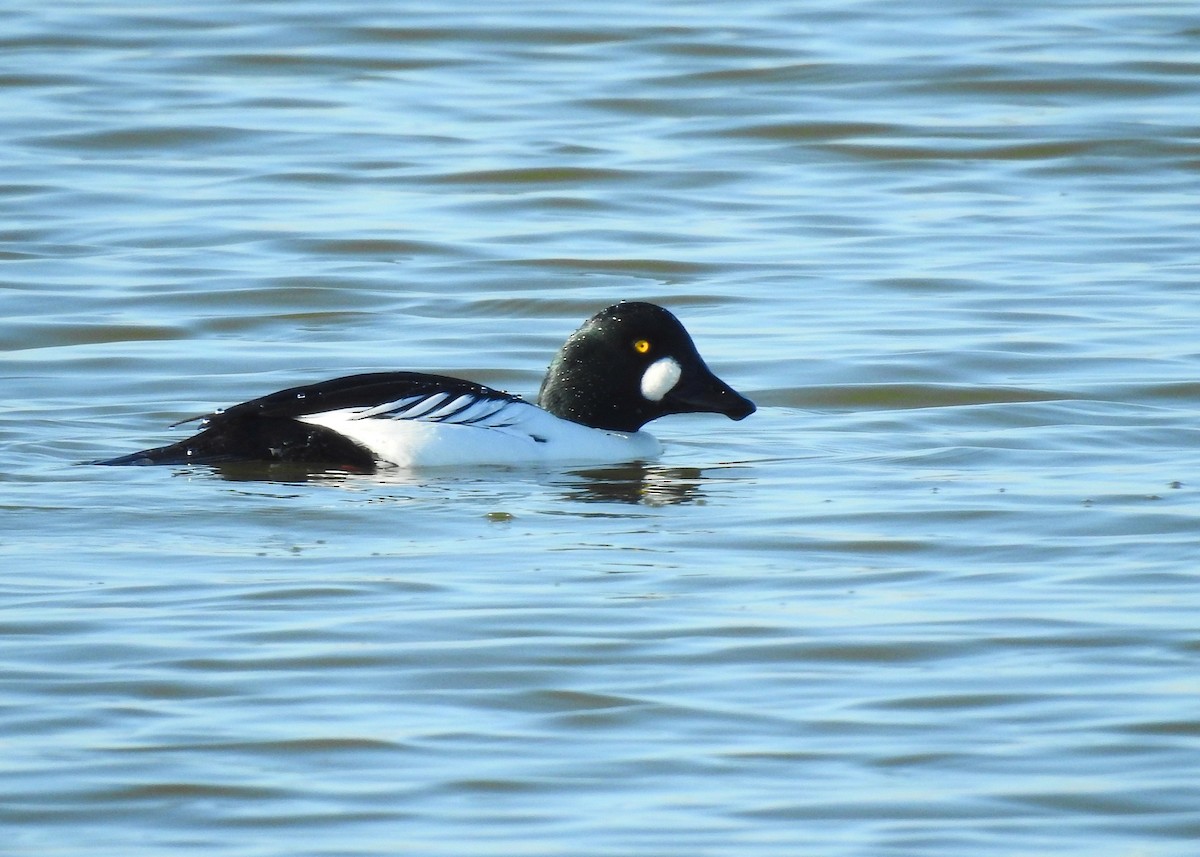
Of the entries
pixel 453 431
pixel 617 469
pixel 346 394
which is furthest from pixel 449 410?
pixel 617 469

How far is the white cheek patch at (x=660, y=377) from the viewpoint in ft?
32.0

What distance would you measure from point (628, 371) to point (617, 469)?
537mm

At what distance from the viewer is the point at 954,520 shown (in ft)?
26.5

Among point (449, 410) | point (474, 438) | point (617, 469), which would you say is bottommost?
point (617, 469)

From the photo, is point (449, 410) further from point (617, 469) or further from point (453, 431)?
point (617, 469)

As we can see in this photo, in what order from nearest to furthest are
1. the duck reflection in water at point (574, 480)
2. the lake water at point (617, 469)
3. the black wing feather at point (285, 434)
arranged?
1. the lake water at point (617, 469)
2. the duck reflection in water at point (574, 480)
3. the black wing feather at point (285, 434)

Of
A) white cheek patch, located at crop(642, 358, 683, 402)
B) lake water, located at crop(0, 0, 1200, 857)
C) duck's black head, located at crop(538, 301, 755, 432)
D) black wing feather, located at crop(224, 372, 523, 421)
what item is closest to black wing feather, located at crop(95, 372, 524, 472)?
black wing feather, located at crop(224, 372, 523, 421)

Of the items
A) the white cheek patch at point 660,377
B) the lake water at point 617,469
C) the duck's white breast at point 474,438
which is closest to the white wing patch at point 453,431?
the duck's white breast at point 474,438

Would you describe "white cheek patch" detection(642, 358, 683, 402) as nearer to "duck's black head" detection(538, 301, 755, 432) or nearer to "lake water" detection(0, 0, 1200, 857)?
"duck's black head" detection(538, 301, 755, 432)

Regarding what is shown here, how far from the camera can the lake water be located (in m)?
5.39

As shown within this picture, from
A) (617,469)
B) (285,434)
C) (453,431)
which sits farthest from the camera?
(617,469)

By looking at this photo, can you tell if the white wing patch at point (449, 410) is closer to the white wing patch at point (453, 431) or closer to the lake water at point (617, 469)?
the white wing patch at point (453, 431)

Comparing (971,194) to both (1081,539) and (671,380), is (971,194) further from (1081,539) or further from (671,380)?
(1081,539)

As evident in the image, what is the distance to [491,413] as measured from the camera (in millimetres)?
9164
